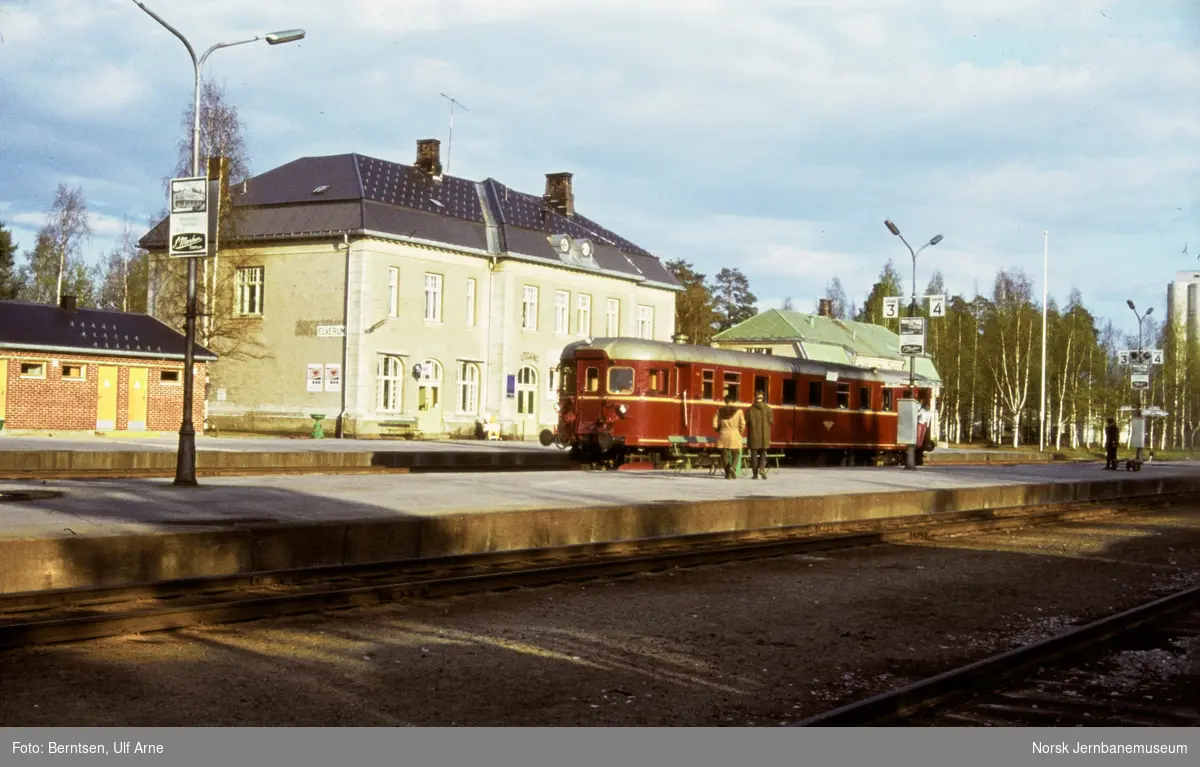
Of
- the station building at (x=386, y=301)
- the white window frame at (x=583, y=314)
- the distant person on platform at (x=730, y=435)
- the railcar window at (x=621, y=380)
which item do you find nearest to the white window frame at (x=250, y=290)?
the station building at (x=386, y=301)

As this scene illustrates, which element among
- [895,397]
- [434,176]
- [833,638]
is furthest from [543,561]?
[434,176]

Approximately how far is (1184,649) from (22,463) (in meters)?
24.0

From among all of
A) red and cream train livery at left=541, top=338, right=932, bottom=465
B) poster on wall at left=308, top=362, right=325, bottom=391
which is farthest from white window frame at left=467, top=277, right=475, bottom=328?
red and cream train livery at left=541, top=338, right=932, bottom=465

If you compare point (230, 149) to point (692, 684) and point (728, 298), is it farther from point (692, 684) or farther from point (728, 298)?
point (728, 298)

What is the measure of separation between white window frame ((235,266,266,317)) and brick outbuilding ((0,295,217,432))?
8217 millimetres

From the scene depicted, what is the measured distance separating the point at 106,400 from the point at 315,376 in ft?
33.6

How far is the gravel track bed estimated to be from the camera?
23.9ft

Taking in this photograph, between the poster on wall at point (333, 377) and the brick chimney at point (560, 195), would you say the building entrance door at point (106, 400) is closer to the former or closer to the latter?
the poster on wall at point (333, 377)

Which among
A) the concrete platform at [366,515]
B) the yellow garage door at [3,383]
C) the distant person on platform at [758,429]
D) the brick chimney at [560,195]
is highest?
the brick chimney at [560,195]

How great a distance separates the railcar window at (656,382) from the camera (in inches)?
1256

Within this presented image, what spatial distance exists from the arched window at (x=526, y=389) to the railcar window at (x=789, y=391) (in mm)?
21909

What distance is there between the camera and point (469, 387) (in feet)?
182

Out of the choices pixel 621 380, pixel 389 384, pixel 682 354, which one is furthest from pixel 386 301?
pixel 621 380

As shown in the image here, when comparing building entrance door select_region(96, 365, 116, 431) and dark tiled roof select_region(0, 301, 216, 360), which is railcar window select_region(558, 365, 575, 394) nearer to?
dark tiled roof select_region(0, 301, 216, 360)
